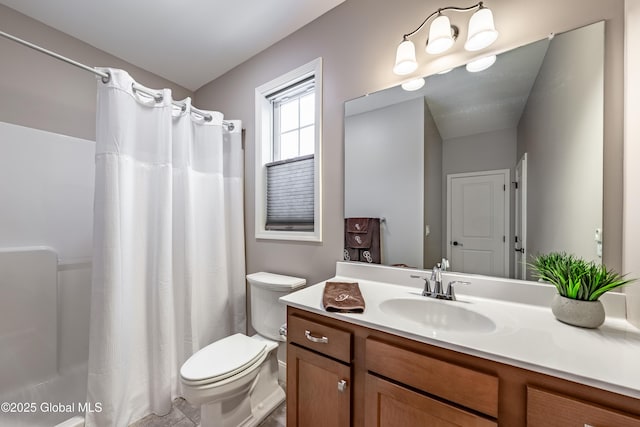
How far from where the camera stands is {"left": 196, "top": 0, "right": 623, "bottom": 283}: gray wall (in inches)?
34.8

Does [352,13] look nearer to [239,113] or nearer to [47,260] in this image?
[239,113]

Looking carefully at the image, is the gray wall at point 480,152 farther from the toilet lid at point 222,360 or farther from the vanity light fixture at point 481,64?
the toilet lid at point 222,360

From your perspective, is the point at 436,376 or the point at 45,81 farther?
the point at 45,81

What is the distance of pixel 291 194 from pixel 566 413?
161cm

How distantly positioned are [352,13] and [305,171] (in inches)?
39.4

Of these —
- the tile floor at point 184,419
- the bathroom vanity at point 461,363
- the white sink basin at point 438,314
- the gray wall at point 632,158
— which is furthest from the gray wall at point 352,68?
the tile floor at point 184,419

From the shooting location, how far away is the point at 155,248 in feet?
5.04

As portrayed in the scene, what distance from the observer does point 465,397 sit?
70cm

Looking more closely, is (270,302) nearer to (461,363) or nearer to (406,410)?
(406,410)

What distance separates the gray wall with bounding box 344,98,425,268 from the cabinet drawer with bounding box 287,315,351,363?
57 cm

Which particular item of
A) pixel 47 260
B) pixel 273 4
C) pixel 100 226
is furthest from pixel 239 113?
pixel 47 260

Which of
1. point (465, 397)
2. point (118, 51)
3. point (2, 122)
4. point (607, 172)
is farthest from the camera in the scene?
point (118, 51)

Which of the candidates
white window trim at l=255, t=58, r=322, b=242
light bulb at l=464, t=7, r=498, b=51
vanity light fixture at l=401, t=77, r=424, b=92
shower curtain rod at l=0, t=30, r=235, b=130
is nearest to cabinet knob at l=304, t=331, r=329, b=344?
white window trim at l=255, t=58, r=322, b=242

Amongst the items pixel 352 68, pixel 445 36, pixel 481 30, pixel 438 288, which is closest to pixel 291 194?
pixel 352 68
